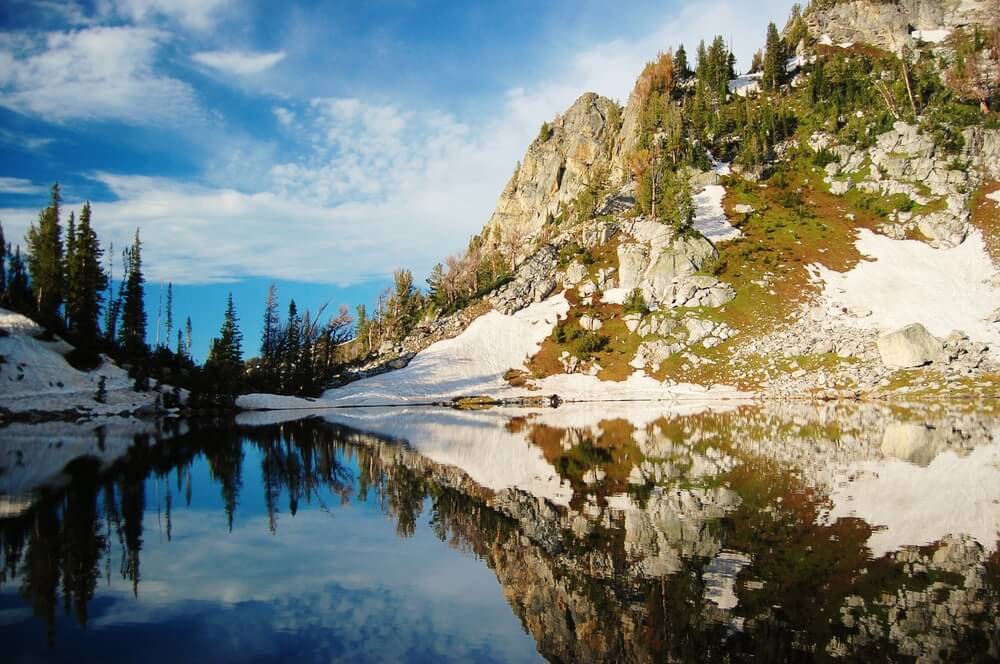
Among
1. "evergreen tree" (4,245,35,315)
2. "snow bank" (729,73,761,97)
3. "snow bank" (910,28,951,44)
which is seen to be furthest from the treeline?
"snow bank" (910,28,951,44)

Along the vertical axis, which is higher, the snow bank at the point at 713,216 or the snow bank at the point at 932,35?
the snow bank at the point at 932,35

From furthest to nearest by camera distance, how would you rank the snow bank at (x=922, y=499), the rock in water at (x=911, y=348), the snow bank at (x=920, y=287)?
1. the snow bank at (x=920, y=287)
2. the rock in water at (x=911, y=348)
3. the snow bank at (x=922, y=499)

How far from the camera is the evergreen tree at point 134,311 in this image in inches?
3115

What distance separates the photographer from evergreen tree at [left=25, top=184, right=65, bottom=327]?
71625mm

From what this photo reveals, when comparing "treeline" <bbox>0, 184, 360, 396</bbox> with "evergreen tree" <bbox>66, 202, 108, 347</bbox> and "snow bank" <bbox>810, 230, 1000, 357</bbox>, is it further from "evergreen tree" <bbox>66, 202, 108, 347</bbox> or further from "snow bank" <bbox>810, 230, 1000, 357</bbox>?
"snow bank" <bbox>810, 230, 1000, 357</bbox>

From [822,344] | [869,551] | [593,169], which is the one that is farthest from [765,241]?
[869,551]

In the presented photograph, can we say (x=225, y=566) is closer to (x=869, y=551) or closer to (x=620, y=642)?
(x=620, y=642)

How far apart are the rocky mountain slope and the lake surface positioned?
49.2 m

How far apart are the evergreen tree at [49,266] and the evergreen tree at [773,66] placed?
13057 centimetres

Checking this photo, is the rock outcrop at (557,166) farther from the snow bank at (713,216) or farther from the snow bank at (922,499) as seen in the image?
the snow bank at (922,499)

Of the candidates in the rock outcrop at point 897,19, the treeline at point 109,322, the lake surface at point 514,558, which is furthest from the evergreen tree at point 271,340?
the rock outcrop at point 897,19

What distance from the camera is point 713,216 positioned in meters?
99.4

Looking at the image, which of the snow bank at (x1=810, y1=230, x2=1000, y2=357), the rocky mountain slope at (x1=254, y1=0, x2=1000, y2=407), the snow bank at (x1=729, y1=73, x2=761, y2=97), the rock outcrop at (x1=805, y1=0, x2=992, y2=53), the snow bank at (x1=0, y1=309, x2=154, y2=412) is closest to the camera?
the snow bank at (x1=0, y1=309, x2=154, y2=412)

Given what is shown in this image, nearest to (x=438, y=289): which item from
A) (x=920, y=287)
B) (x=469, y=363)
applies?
(x=469, y=363)
